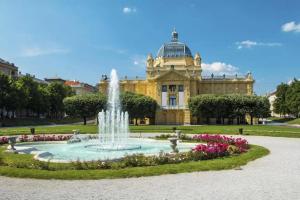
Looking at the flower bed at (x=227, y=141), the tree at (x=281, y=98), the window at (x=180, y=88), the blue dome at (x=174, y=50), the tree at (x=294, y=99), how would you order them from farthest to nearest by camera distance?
the tree at (x=281, y=98) → the blue dome at (x=174, y=50) → the window at (x=180, y=88) → the tree at (x=294, y=99) → the flower bed at (x=227, y=141)

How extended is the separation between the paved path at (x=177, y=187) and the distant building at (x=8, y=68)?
91.8 m

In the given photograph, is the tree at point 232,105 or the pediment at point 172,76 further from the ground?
the pediment at point 172,76

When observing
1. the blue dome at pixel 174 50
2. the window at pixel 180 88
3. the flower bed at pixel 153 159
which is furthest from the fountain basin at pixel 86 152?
the blue dome at pixel 174 50

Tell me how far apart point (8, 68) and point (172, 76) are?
1834 inches

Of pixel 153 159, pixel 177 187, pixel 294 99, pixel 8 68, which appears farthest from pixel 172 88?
pixel 177 187

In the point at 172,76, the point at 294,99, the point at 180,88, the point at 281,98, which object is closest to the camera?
the point at 294,99

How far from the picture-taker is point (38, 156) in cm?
2083

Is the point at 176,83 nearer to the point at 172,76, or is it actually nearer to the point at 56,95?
the point at 172,76

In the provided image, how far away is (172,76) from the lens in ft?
311

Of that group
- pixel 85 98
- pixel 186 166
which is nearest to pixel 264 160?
pixel 186 166

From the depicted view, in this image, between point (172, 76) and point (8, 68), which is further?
point (8, 68)

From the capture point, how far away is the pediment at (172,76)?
94.3 meters

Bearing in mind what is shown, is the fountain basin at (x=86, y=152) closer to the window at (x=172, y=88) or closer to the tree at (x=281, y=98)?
the window at (x=172, y=88)

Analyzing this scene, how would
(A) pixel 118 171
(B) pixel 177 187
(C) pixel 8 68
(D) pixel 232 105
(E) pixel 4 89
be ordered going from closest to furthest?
(B) pixel 177 187 < (A) pixel 118 171 < (E) pixel 4 89 < (D) pixel 232 105 < (C) pixel 8 68
